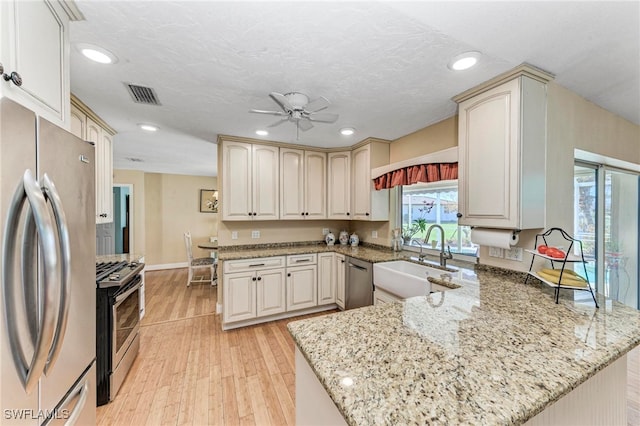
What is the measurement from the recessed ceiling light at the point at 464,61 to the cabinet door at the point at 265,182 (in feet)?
7.75

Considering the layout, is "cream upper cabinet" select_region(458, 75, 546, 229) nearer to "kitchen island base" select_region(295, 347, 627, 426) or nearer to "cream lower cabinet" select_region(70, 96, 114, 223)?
"kitchen island base" select_region(295, 347, 627, 426)

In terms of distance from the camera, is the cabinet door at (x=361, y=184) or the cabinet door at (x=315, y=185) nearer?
the cabinet door at (x=361, y=184)

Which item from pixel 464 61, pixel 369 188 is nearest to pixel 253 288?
pixel 369 188

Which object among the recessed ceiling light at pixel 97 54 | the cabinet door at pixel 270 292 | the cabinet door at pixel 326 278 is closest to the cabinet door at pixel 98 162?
the recessed ceiling light at pixel 97 54

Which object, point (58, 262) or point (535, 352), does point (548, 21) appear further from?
point (58, 262)

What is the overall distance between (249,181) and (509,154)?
2729mm

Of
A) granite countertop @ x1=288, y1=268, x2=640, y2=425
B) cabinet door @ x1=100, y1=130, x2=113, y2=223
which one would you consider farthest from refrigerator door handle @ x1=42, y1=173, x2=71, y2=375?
cabinet door @ x1=100, y1=130, x2=113, y2=223

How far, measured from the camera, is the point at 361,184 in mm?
3484

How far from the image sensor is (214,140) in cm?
332

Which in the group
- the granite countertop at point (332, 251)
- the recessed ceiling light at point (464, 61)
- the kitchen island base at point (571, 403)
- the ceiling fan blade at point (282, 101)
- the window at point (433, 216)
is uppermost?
the recessed ceiling light at point (464, 61)

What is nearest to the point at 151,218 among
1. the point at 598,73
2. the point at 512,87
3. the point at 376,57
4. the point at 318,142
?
the point at 318,142

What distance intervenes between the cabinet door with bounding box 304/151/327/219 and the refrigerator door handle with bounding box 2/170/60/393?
9.79ft

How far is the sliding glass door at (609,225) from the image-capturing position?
2.52 meters

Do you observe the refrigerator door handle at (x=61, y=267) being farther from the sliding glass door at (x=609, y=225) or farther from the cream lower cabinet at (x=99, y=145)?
the sliding glass door at (x=609, y=225)
